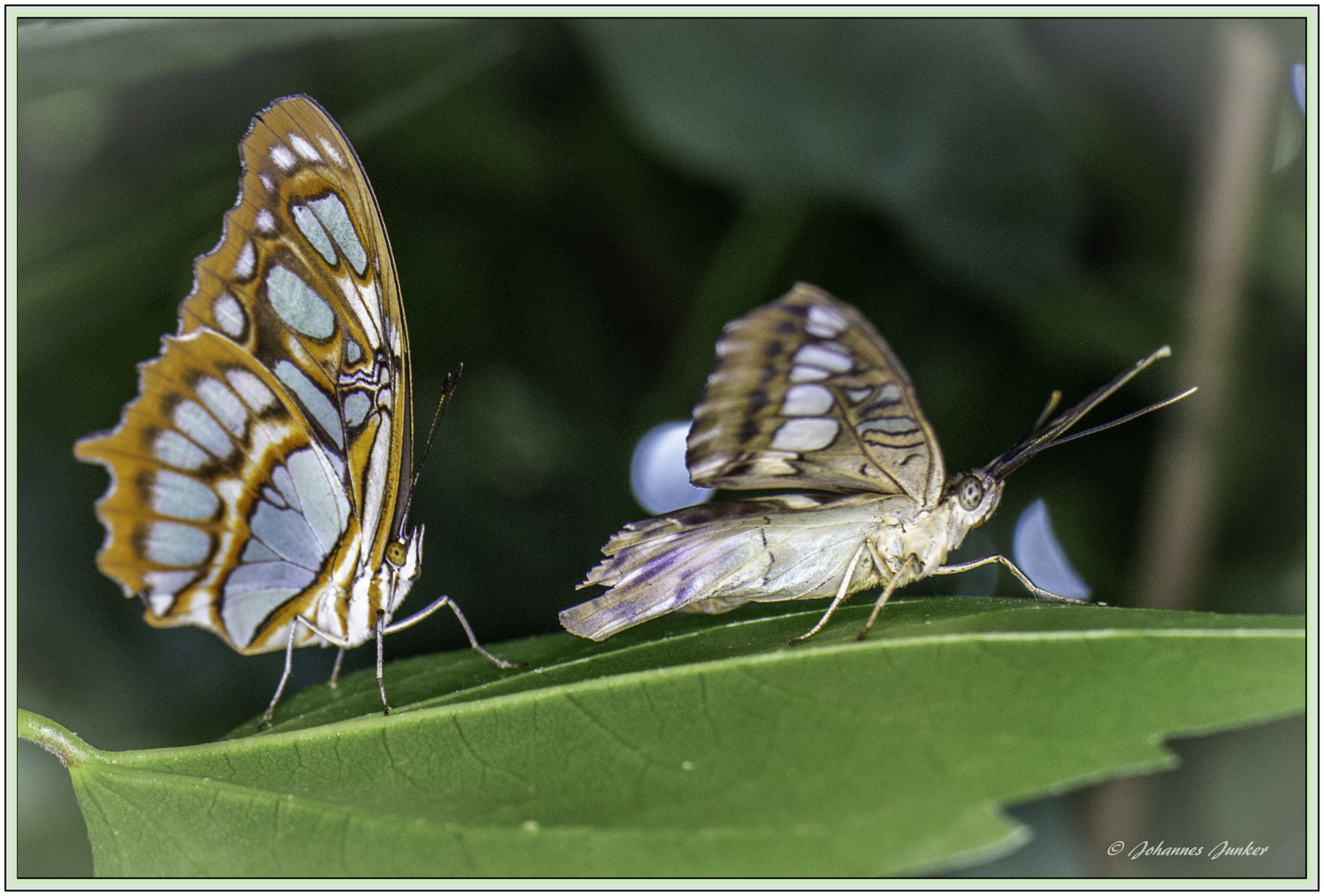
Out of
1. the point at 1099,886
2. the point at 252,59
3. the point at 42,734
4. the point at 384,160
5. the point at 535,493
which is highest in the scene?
the point at 252,59

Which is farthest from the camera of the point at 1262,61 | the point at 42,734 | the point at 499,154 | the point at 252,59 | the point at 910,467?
the point at 499,154

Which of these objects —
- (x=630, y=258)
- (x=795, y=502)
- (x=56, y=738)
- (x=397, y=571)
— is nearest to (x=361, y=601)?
(x=397, y=571)

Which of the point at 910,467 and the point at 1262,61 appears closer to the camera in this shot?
the point at 910,467

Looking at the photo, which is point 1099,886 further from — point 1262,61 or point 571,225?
point 571,225

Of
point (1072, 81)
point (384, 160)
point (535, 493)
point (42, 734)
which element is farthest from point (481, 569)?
point (1072, 81)

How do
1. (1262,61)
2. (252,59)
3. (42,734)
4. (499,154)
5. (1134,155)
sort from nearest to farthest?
(42,734) → (1262,61) → (252,59) → (1134,155) → (499,154)

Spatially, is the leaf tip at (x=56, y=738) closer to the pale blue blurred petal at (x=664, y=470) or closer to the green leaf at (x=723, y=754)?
the green leaf at (x=723, y=754)

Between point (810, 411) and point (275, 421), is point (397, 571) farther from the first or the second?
point (810, 411)
